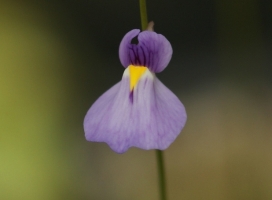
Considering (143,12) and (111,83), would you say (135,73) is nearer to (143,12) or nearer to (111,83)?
(143,12)

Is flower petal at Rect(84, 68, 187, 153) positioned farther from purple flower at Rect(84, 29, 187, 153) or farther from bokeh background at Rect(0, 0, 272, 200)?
bokeh background at Rect(0, 0, 272, 200)

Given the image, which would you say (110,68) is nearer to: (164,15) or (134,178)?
(164,15)

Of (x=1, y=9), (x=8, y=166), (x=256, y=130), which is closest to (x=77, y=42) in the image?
(x=1, y=9)

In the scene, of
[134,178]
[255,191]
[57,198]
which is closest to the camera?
[255,191]

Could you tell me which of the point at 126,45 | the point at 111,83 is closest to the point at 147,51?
the point at 126,45

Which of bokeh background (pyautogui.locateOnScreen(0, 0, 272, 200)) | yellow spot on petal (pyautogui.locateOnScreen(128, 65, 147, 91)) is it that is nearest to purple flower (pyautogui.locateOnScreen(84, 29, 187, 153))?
yellow spot on petal (pyautogui.locateOnScreen(128, 65, 147, 91))

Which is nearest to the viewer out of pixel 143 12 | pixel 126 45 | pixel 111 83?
pixel 143 12

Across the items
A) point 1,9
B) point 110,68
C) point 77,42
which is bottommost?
point 110,68
